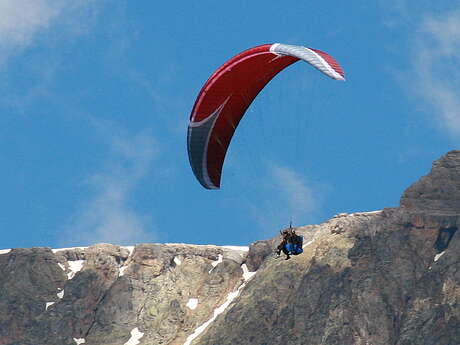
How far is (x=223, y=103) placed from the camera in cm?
7025

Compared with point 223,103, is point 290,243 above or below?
below

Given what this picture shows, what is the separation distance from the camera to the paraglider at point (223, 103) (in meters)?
67.6

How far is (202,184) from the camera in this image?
71.6 metres

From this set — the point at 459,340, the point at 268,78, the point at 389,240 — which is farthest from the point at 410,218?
the point at 268,78

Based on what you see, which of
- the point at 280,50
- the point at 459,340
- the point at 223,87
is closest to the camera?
the point at 280,50

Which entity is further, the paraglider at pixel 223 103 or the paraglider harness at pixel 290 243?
the paraglider at pixel 223 103

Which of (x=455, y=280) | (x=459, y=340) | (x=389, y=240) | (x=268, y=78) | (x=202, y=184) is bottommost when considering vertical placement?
(x=202, y=184)

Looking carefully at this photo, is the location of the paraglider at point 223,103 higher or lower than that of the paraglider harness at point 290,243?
higher

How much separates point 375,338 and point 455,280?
16.3m

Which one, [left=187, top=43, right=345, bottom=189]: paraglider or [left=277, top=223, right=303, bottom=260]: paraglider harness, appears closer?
[left=277, top=223, right=303, bottom=260]: paraglider harness

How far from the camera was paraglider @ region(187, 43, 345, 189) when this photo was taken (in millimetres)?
67625

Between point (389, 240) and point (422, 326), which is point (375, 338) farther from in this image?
point (389, 240)

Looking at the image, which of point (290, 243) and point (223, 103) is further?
point (223, 103)

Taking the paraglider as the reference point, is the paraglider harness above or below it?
below
